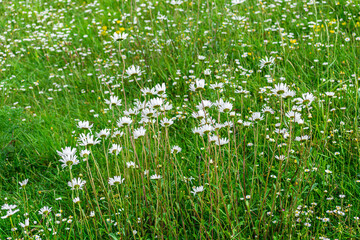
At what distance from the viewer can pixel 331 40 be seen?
146 inches

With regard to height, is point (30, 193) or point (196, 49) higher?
point (196, 49)

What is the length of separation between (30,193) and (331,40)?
3.09m

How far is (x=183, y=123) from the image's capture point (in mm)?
2949

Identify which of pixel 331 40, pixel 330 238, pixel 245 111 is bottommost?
Result: pixel 330 238

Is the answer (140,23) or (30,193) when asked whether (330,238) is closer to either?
(30,193)

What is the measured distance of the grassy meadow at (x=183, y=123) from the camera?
1.81m

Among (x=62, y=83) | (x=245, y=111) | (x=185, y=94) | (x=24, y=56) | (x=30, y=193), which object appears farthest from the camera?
(x=24, y=56)

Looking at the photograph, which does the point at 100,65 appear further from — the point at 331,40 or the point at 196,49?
the point at 331,40

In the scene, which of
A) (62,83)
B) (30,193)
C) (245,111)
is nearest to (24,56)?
(62,83)

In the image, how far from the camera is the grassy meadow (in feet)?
5.94

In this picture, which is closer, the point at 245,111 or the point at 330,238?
the point at 330,238

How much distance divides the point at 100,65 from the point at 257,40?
5.60ft

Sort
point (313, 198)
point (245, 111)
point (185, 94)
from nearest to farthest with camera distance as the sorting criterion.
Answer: point (313, 198) → point (245, 111) → point (185, 94)

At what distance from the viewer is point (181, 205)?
2096mm
